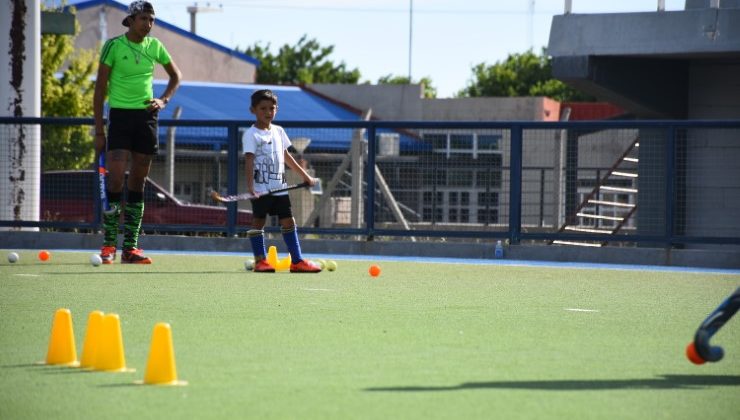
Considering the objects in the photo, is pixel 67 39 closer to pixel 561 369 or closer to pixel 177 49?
pixel 177 49

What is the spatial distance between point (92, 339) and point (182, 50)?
4766 centimetres

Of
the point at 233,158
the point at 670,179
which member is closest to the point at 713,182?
the point at 670,179

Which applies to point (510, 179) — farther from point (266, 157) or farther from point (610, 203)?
point (266, 157)

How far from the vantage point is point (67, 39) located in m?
34.7

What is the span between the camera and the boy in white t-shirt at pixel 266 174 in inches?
446

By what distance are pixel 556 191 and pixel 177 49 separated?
37542 millimetres

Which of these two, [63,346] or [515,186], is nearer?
[63,346]

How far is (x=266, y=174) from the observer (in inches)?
451

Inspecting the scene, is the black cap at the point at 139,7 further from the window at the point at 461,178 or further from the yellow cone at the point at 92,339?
the yellow cone at the point at 92,339

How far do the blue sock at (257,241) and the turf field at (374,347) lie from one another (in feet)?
1.56

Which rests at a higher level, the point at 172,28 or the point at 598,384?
the point at 172,28

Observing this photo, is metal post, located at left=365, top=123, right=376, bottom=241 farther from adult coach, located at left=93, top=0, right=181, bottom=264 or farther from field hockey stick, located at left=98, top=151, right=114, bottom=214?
adult coach, located at left=93, top=0, right=181, bottom=264

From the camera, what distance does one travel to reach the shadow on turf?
527 cm

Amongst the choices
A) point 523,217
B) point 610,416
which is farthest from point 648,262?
point 610,416
